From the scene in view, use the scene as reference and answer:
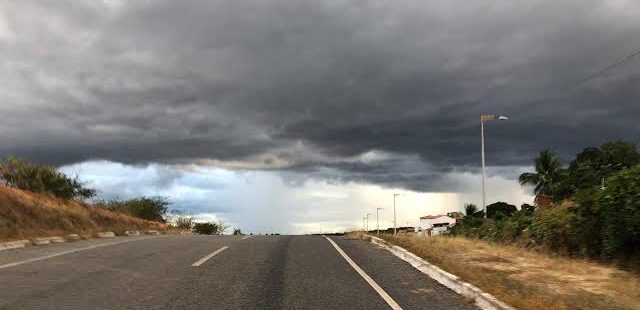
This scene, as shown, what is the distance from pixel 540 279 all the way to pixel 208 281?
20.6 ft

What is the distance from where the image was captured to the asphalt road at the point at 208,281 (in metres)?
7.99

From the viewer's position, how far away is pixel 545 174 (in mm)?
85188

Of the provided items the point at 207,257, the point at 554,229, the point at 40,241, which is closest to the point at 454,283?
the point at 207,257

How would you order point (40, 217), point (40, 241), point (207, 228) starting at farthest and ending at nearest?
1. point (207, 228)
2. point (40, 217)
3. point (40, 241)

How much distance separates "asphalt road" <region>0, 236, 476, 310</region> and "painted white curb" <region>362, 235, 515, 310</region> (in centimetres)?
19

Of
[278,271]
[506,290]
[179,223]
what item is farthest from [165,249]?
[179,223]

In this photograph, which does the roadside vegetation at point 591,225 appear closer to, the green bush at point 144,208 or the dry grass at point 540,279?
the dry grass at point 540,279

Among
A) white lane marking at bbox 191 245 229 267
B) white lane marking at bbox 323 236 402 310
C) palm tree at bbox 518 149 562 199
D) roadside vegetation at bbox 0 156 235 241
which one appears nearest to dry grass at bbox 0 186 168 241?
roadside vegetation at bbox 0 156 235 241

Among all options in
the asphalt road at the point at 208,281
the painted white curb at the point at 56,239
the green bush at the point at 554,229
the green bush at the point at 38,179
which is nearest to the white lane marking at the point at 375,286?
the asphalt road at the point at 208,281

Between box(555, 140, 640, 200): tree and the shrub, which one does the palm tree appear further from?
the shrub

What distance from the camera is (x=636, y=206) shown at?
12211 millimetres

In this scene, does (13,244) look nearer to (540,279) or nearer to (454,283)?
(454,283)

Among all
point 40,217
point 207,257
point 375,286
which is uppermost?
point 40,217

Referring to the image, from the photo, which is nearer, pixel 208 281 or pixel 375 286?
pixel 375 286
